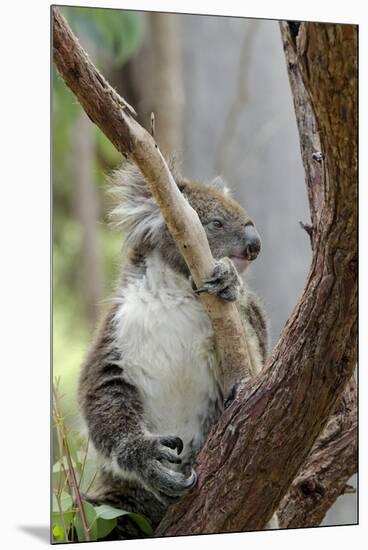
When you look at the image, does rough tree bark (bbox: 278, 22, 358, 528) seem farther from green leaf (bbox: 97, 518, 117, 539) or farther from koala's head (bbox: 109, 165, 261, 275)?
green leaf (bbox: 97, 518, 117, 539)

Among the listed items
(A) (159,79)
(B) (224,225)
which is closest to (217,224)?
(B) (224,225)

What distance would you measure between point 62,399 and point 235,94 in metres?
2.48

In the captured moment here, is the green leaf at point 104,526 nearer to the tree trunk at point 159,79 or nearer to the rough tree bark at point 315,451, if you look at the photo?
the rough tree bark at point 315,451

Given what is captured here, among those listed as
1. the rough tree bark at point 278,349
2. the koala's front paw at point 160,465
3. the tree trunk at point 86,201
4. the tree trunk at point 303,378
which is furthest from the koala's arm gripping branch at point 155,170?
the tree trunk at point 86,201

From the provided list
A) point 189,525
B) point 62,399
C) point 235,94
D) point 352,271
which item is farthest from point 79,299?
point 352,271

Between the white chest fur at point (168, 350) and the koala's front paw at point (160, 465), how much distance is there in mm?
162

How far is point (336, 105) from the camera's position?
7.87 feet

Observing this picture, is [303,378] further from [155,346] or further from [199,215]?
[199,215]

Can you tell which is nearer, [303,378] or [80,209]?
[303,378]

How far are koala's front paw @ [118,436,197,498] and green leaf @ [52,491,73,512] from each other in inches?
10.8

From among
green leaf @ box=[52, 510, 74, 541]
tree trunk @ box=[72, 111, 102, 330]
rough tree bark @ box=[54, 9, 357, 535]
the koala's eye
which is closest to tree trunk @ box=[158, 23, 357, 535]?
rough tree bark @ box=[54, 9, 357, 535]

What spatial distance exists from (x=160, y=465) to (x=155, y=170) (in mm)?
838

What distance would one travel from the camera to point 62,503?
2.97 m

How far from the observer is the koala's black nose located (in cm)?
302
